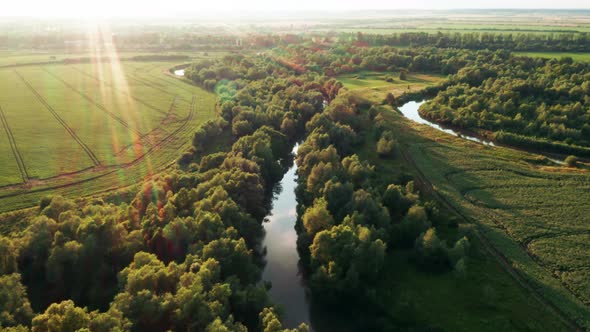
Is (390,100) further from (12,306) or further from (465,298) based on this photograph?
(12,306)

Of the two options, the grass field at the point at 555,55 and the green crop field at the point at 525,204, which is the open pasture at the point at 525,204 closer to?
the green crop field at the point at 525,204

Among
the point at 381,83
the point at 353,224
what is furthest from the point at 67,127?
the point at 381,83

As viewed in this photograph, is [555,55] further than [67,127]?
Yes

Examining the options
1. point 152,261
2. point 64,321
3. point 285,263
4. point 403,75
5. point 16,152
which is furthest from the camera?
point 403,75

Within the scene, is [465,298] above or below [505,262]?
below

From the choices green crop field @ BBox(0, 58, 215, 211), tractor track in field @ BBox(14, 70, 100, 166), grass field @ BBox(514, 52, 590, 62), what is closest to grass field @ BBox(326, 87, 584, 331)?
green crop field @ BBox(0, 58, 215, 211)

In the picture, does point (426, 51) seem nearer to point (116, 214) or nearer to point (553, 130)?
point (553, 130)

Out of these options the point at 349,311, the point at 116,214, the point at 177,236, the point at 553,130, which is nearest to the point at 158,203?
the point at 116,214
